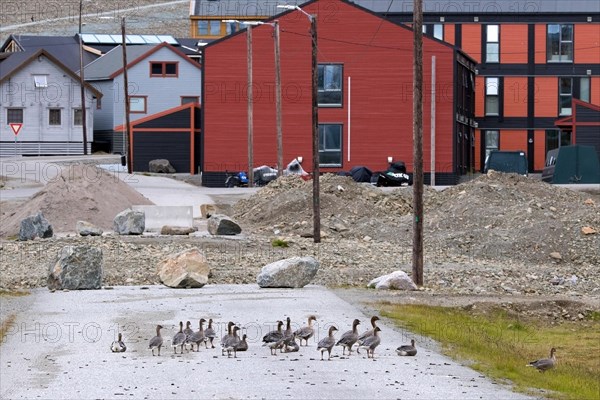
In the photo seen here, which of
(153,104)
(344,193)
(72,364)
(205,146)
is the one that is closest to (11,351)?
(72,364)

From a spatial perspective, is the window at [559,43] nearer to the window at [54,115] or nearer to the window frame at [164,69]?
the window frame at [164,69]

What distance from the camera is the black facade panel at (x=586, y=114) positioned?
75.2 m

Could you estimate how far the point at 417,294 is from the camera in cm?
2622

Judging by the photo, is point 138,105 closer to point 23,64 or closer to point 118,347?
point 23,64

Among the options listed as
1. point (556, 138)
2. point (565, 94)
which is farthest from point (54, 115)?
point (565, 94)

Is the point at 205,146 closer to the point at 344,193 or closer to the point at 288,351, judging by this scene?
the point at 344,193

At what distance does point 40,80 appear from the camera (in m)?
91.6

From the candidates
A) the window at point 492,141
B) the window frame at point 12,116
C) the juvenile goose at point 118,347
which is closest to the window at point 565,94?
the window at point 492,141

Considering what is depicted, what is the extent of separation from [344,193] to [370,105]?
69.6 ft

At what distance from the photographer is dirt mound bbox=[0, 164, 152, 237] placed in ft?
138

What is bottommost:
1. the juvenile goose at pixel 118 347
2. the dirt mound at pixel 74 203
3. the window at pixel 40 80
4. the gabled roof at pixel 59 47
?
the juvenile goose at pixel 118 347

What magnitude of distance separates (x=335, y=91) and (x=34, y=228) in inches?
1295

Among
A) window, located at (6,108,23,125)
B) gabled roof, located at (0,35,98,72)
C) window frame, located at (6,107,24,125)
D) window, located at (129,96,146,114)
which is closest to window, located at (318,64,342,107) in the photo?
window, located at (129,96,146,114)

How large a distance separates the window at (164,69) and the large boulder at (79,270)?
66028mm
